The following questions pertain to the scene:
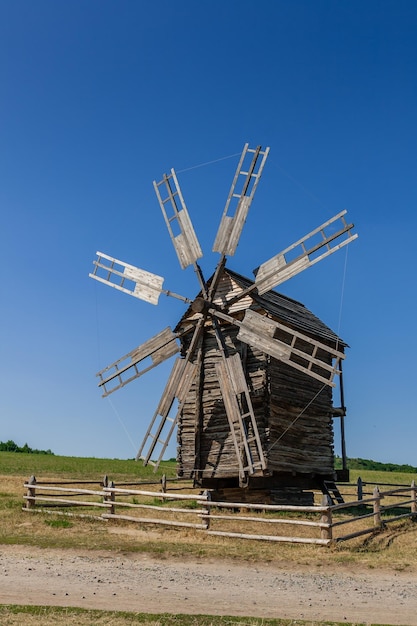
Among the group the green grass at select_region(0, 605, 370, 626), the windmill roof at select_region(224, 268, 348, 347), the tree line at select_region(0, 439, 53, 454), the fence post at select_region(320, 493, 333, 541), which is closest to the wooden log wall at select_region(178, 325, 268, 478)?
the windmill roof at select_region(224, 268, 348, 347)

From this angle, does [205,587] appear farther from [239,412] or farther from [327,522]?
[239,412]

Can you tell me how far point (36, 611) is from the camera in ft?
30.5

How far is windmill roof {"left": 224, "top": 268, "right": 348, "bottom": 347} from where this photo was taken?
870 inches

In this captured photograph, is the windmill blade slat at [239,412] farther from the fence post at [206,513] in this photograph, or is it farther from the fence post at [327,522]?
the fence post at [327,522]

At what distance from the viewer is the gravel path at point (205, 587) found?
9727 mm

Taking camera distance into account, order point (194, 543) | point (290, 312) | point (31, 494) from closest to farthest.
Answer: point (194, 543) < point (31, 494) < point (290, 312)

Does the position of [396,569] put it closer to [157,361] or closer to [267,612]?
[267,612]

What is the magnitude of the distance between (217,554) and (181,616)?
Result: 194 inches

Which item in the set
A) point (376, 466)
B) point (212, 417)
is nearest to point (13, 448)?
point (376, 466)

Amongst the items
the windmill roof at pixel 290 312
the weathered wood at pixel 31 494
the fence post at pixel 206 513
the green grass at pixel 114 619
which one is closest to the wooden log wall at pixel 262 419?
the windmill roof at pixel 290 312

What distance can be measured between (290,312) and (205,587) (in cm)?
1428

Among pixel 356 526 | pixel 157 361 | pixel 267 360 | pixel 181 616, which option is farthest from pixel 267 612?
pixel 157 361

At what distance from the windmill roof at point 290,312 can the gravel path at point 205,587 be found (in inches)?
408

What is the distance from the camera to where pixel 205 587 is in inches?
436
